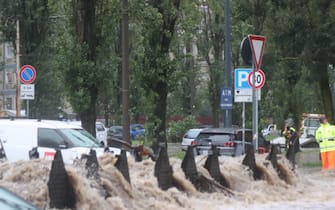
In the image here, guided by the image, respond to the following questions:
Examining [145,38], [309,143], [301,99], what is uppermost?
[145,38]

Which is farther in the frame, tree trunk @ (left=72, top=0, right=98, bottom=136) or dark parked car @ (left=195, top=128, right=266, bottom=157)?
dark parked car @ (left=195, top=128, right=266, bottom=157)

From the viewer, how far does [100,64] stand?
824 inches

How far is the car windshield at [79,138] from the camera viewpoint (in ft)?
57.7

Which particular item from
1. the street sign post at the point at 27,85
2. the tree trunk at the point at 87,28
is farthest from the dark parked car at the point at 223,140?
the street sign post at the point at 27,85

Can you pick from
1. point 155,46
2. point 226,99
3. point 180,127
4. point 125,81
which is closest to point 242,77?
point 125,81

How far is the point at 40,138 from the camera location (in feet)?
59.1

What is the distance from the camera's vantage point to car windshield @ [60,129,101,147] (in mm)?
17594

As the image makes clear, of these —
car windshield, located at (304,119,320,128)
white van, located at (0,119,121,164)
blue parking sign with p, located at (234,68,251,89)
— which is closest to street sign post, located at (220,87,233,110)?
blue parking sign with p, located at (234,68,251,89)

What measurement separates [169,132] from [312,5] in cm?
2062

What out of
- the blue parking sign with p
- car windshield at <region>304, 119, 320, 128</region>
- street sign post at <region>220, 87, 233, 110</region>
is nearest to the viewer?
the blue parking sign with p

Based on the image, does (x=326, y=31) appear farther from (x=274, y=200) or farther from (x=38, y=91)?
(x=38, y=91)

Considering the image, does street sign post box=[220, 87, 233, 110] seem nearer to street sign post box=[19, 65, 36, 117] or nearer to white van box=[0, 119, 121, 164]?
street sign post box=[19, 65, 36, 117]

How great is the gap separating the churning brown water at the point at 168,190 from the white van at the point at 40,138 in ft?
16.3

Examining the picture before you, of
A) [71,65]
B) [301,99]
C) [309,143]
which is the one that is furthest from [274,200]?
[309,143]
